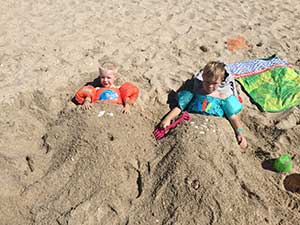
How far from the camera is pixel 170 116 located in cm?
471

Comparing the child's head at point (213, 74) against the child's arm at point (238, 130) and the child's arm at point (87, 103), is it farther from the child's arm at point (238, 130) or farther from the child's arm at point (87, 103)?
the child's arm at point (87, 103)

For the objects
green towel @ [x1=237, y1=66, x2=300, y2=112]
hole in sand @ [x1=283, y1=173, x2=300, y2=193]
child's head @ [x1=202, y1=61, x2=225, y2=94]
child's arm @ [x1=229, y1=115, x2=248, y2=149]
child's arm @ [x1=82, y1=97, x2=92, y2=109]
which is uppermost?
child's head @ [x1=202, y1=61, x2=225, y2=94]

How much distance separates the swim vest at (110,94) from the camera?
481 cm

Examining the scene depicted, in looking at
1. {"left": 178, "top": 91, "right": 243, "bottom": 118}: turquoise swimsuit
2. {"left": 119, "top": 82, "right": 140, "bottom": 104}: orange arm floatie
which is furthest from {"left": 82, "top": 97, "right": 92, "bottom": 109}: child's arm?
{"left": 178, "top": 91, "right": 243, "bottom": 118}: turquoise swimsuit

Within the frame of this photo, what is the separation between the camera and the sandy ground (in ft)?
12.5

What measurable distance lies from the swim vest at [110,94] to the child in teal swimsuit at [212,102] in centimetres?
48

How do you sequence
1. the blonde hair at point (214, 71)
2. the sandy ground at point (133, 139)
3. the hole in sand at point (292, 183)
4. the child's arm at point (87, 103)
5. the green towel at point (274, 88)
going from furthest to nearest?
the green towel at point (274, 88), the child's arm at point (87, 103), the blonde hair at point (214, 71), the hole in sand at point (292, 183), the sandy ground at point (133, 139)

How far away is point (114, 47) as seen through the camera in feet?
20.4

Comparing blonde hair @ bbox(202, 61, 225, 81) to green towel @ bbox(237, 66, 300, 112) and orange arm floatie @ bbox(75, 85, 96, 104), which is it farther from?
orange arm floatie @ bbox(75, 85, 96, 104)

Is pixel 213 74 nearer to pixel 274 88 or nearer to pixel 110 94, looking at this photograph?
pixel 110 94

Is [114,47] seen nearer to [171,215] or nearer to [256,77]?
[256,77]

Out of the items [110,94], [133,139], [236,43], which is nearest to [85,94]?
[110,94]

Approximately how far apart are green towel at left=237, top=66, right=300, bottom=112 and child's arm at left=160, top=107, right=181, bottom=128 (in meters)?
1.06

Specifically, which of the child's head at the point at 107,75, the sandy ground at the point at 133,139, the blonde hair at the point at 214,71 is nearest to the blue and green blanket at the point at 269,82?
the sandy ground at the point at 133,139
